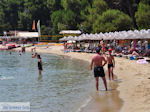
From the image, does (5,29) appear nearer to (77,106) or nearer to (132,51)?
(132,51)

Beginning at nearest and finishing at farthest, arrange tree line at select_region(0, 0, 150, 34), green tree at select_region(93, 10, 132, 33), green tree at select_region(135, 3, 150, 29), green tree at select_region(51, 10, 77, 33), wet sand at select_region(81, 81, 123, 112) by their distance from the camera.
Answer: wet sand at select_region(81, 81, 123, 112)
green tree at select_region(135, 3, 150, 29)
green tree at select_region(93, 10, 132, 33)
tree line at select_region(0, 0, 150, 34)
green tree at select_region(51, 10, 77, 33)

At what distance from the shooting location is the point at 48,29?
2911 inches

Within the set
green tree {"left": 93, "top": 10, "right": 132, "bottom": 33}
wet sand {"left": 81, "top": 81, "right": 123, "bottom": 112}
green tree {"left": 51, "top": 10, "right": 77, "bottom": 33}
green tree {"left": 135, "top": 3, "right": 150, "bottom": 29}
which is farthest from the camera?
green tree {"left": 51, "top": 10, "right": 77, "bottom": 33}

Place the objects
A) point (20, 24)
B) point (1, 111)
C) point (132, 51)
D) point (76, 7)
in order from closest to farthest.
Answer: point (1, 111) < point (132, 51) < point (76, 7) < point (20, 24)

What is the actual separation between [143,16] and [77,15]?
70.5 feet

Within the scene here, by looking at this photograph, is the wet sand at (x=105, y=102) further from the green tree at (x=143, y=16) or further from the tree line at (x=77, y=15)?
the tree line at (x=77, y=15)

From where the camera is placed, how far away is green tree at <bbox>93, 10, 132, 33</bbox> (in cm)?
4353

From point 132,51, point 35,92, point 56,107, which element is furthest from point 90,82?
point 132,51

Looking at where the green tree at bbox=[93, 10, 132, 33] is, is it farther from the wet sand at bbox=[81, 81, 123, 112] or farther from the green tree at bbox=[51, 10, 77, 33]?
the wet sand at bbox=[81, 81, 123, 112]

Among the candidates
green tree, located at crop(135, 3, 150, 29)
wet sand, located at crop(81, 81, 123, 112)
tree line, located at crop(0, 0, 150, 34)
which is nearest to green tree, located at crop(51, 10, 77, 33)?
tree line, located at crop(0, 0, 150, 34)

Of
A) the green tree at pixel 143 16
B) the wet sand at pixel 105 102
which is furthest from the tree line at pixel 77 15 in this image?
the wet sand at pixel 105 102

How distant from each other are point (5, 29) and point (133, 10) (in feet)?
146

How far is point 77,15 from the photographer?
60938 mm

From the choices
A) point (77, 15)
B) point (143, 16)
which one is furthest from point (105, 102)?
point (77, 15)
